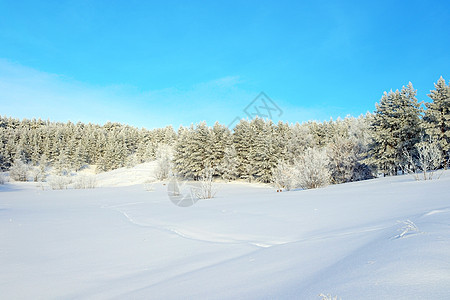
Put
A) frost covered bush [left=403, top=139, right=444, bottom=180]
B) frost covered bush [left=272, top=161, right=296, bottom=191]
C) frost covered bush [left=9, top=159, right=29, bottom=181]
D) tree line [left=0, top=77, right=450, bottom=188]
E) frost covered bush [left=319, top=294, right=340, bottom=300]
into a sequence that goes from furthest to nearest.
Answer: frost covered bush [left=9, top=159, right=29, bottom=181], tree line [left=0, top=77, right=450, bottom=188], frost covered bush [left=272, top=161, right=296, bottom=191], frost covered bush [left=403, top=139, right=444, bottom=180], frost covered bush [left=319, top=294, right=340, bottom=300]

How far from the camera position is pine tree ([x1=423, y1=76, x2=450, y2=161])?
65.0 feet

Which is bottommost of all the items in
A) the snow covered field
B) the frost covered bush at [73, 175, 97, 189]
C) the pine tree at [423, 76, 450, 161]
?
the snow covered field

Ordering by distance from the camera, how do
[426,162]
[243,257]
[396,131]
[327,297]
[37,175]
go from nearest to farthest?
[327,297], [243,257], [426,162], [396,131], [37,175]

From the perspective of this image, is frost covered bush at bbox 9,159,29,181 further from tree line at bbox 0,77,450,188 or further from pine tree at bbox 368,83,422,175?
pine tree at bbox 368,83,422,175

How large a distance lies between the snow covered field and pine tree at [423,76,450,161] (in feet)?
67.2

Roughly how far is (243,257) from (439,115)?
24576 mm

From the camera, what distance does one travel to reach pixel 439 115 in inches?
797

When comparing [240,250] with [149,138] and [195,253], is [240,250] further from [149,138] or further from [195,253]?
[149,138]

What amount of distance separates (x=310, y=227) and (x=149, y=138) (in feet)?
248

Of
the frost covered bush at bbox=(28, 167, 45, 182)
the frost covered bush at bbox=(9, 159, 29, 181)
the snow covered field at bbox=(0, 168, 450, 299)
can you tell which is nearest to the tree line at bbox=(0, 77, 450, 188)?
the frost covered bush at bbox=(9, 159, 29, 181)

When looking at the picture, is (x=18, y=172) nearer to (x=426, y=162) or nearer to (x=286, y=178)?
(x=286, y=178)

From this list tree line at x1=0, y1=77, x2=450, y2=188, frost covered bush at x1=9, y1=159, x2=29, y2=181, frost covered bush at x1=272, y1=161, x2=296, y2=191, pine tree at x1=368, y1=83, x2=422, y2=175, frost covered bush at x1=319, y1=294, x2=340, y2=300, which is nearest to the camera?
frost covered bush at x1=319, y1=294, x2=340, y2=300

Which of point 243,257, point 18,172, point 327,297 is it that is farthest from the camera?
point 18,172

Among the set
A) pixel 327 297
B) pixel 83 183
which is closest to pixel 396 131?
pixel 327 297
